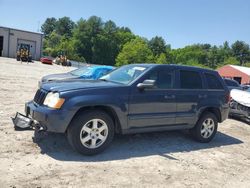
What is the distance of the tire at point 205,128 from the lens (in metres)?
7.89

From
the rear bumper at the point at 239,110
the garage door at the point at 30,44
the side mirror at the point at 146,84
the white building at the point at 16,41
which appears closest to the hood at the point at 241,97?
the rear bumper at the point at 239,110

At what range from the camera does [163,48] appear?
124m

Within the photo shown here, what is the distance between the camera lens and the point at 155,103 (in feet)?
22.4

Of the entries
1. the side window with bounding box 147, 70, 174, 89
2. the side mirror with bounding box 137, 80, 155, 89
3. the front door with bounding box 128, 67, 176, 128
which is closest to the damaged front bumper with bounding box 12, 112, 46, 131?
the front door with bounding box 128, 67, 176, 128

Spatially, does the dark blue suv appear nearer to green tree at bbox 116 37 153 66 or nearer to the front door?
the front door

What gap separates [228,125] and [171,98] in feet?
15.3

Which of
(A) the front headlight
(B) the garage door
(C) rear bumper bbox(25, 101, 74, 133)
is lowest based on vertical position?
(C) rear bumper bbox(25, 101, 74, 133)

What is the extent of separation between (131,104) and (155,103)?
2.06ft

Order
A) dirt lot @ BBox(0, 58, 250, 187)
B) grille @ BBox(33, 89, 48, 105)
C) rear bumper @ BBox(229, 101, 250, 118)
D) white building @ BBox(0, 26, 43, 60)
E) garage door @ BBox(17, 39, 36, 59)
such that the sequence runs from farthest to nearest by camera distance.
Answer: garage door @ BBox(17, 39, 36, 59) < white building @ BBox(0, 26, 43, 60) < rear bumper @ BBox(229, 101, 250, 118) < grille @ BBox(33, 89, 48, 105) < dirt lot @ BBox(0, 58, 250, 187)

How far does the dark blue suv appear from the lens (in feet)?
19.1

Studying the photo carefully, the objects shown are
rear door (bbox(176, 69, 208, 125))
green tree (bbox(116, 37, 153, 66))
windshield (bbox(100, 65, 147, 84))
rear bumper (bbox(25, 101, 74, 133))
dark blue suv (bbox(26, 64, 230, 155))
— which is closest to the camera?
rear bumper (bbox(25, 101, 74, 133))

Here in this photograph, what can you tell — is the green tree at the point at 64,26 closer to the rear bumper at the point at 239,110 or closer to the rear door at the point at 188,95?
the rear bumper at the point at 239,110

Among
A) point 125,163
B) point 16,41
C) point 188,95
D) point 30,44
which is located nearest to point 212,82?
point 188,95

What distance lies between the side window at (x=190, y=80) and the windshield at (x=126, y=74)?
3.42 ft
